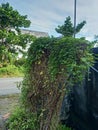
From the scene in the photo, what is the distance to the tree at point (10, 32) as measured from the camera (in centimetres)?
1792

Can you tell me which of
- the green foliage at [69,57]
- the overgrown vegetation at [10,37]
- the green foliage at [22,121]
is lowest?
the green foliage at [22,121]

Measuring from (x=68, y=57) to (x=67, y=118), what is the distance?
1.93m

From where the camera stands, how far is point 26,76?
4.00 metres

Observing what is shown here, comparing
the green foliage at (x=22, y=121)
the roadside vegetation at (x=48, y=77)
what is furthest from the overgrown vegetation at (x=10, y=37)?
the roadside vegetation at (x=48, y=77)

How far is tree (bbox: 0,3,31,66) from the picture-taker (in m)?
17.9

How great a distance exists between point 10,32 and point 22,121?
15.2 m

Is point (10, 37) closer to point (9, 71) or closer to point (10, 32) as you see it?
point (10, 32)

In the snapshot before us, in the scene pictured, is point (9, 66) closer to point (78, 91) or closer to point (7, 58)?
point (7, 58)

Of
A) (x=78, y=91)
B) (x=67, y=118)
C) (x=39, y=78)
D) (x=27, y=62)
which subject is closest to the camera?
(x=39, y=78)

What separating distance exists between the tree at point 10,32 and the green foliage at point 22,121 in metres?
14.2

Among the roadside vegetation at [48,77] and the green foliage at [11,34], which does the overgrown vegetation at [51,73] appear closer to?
the roadside vegetation at [48,77]

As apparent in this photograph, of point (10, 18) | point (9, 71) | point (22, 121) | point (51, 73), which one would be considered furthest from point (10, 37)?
point (51, 73)

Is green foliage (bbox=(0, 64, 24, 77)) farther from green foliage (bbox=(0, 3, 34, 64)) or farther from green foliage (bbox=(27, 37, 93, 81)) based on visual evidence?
green foliage (bbox=(27, 37, 93, 81))

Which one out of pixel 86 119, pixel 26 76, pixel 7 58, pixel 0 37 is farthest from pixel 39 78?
pixel 7 58
